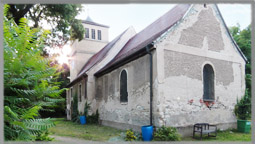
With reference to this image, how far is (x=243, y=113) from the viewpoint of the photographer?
10.4 meters

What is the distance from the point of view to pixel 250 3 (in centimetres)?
336

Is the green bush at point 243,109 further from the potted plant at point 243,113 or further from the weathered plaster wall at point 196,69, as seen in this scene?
the weathered plaster wall at point 196,69

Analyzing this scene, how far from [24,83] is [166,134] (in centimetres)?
618

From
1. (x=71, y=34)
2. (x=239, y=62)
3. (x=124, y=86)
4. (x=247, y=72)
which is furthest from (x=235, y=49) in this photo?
(x=71, y=34)

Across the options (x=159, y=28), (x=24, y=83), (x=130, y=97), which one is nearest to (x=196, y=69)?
(x=159, y=28)

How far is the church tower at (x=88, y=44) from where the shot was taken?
858 inches

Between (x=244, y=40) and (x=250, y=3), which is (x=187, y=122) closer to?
(x=250, y=3)

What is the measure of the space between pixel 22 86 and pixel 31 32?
73 centimetres

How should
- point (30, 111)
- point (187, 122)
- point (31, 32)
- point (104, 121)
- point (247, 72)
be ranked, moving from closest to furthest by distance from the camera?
point (30, 111)
point (31, 32)
point (187, 122)
point (104, 121)
point (247, 72)

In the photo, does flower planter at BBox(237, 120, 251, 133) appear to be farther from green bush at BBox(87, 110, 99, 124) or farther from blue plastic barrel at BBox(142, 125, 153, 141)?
green bush at BBox(87, 110, 99, 124)

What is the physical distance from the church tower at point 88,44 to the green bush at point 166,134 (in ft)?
53.0

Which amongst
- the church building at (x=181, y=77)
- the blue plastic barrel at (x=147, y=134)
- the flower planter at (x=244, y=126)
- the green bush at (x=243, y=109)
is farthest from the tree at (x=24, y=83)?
the green bush at (x=243, y=109)

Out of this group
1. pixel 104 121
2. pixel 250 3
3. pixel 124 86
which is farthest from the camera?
pixel 104 121

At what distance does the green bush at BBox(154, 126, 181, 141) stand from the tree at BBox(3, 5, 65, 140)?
556cm
